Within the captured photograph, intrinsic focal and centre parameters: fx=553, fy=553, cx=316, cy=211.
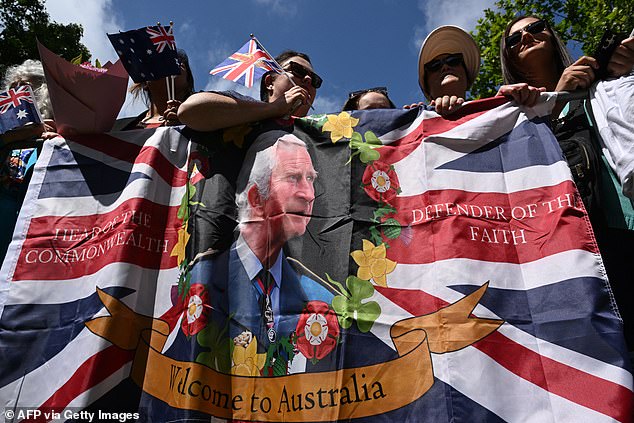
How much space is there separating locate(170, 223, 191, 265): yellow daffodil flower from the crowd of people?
58 cm

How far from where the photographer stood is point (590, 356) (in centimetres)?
214

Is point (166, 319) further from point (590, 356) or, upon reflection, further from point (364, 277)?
point (590, 356)

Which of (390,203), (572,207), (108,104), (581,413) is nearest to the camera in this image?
(581,413)

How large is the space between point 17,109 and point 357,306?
2.38m

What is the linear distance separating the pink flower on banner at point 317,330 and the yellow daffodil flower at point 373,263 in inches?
9.3

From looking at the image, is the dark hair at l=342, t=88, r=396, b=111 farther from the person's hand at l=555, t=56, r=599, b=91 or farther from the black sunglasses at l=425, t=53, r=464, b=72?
the person's hand at l=555, t=56, r=599, b=91

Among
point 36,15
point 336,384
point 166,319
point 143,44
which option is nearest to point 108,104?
point 143,44

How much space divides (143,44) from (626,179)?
2656 millimetres

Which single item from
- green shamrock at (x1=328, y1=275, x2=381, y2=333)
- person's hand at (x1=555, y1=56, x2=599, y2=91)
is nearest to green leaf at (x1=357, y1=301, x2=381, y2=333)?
green shamrock at (x1=328, y1=275, x2=381, y2=333)

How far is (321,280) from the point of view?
8.31ft

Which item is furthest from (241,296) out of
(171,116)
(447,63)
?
(447,63)

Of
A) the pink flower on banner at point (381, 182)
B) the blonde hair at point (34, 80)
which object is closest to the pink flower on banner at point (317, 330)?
the pink flower on banner at point (381, 182)

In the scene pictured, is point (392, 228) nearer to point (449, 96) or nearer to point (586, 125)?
point (449, 96)

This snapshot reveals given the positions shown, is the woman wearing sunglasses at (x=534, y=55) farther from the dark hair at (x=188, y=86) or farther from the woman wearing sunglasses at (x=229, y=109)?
the dark hair at (x=188, y=86)
